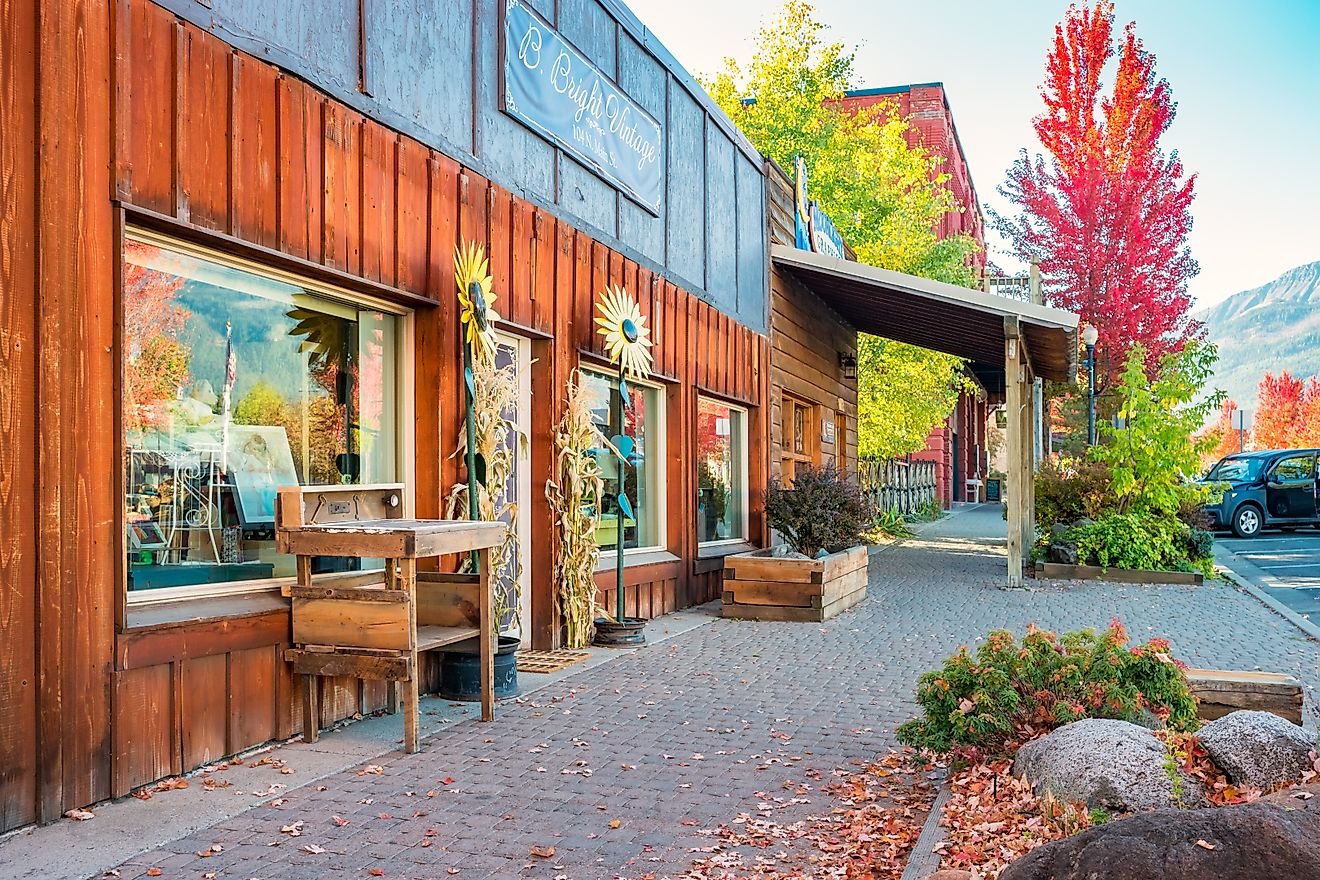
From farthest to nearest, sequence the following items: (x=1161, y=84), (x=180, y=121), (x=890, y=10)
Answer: (x=1161, y=84)
(x=890, y=10)
(x=180, y=121)

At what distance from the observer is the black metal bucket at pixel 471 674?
6.19m

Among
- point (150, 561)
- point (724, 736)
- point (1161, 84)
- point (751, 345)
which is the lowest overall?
point (724, 736)

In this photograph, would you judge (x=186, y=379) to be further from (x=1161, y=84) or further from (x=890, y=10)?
(x=1161, y=84)

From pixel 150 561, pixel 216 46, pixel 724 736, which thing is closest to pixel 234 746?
pixel 150 561

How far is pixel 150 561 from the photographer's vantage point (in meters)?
4.71

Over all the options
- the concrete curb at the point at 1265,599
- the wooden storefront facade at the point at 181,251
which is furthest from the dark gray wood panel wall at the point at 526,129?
the concrete curb at the point at 1265,599

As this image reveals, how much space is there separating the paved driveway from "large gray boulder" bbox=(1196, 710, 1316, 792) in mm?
7484

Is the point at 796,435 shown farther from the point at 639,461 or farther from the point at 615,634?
the point at 615,634

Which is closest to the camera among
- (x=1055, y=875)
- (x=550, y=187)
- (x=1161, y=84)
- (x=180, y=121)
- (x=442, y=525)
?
(x=1055, y=875)

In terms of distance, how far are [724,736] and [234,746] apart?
2.24 metres

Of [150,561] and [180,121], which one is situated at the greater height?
[180,121]

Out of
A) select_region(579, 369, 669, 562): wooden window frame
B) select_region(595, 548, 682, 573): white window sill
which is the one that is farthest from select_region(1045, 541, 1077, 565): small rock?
select_region(579, 369, 669, 562): wooden window frame

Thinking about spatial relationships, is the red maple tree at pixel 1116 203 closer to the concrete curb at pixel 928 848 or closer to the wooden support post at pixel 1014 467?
the wooden support post at pixel 1014 467

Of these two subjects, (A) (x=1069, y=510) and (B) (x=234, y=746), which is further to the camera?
(A) (x=1069, y=510)
